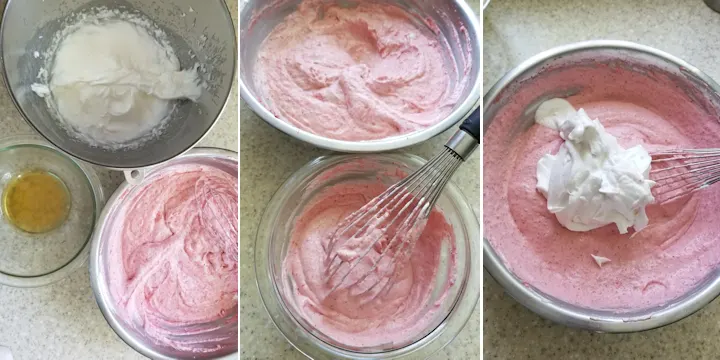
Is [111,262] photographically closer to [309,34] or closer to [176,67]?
[176,67]

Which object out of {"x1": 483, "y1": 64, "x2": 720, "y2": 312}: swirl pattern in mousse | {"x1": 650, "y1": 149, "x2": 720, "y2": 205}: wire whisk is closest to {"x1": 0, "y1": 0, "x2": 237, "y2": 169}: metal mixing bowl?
{"x1": 483, "y1": 64, "x2": 720, "y2": 312}: swirl pattern in mousse

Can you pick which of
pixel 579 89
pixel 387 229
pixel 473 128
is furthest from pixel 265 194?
pixel 579 89

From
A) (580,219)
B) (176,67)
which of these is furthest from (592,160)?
(176,67)

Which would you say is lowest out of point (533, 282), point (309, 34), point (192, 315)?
point (192, 315)

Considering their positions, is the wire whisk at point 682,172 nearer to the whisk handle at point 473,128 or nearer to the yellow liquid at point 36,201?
the whisk handle at point 473,128

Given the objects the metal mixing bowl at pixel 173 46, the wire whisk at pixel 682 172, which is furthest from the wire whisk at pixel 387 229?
the wire whisk at pixel 682 172

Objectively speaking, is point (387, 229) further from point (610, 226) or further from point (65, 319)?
point (65, 319)
